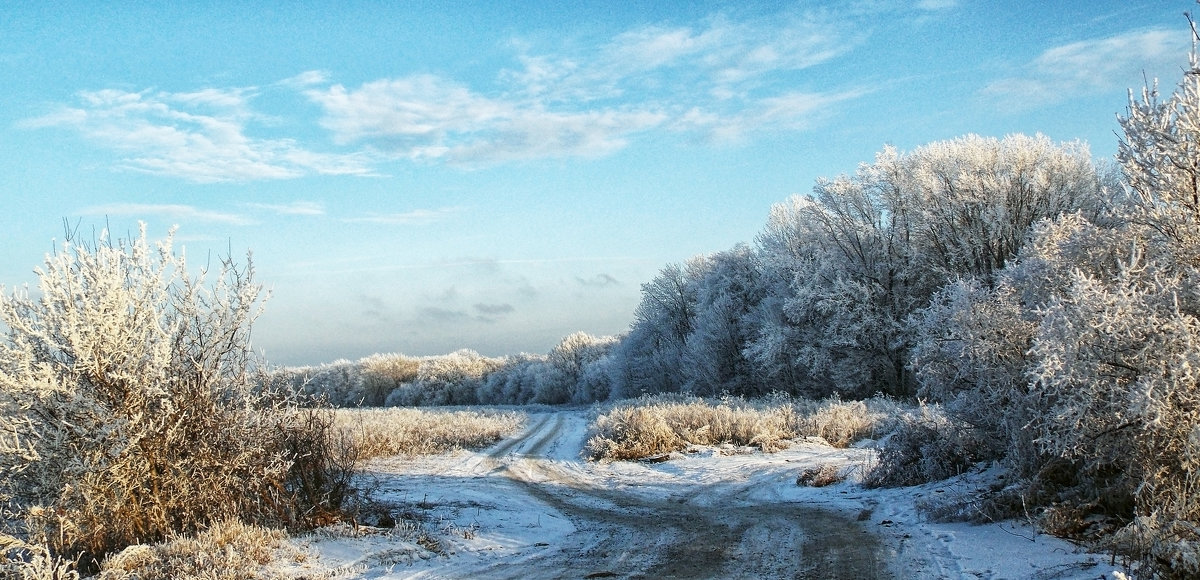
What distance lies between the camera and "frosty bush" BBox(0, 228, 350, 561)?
8.00 meters

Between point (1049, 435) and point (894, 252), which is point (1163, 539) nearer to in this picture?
point (1049, 435)

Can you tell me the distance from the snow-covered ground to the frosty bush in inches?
58.2

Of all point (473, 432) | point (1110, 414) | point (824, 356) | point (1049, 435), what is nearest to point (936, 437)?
point (1049, 435)

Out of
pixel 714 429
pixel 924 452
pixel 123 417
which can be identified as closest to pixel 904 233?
pixel 714 429

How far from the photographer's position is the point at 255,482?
29.4ft

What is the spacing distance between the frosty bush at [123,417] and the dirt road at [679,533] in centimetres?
304

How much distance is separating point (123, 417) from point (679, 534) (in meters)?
6.34

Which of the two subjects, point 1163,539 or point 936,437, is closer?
point 1163,539

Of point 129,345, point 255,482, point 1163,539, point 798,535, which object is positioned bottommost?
point 798,535

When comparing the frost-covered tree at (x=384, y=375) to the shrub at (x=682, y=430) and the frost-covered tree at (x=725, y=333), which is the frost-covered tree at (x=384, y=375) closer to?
the frost-covered tree at (x=725, y=333)

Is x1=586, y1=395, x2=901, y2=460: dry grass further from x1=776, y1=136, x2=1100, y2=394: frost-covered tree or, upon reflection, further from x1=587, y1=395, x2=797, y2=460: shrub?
x1=776, y1=136, x2=1100, y2=394: frost-covered tree

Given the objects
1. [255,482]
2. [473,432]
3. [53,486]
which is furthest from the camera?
[473,432]

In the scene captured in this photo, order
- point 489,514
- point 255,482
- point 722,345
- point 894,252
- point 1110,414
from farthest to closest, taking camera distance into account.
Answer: point 722,345
point 894,252
point 489,514
point 255,482
point 1110,414

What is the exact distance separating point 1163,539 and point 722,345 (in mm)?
35031
